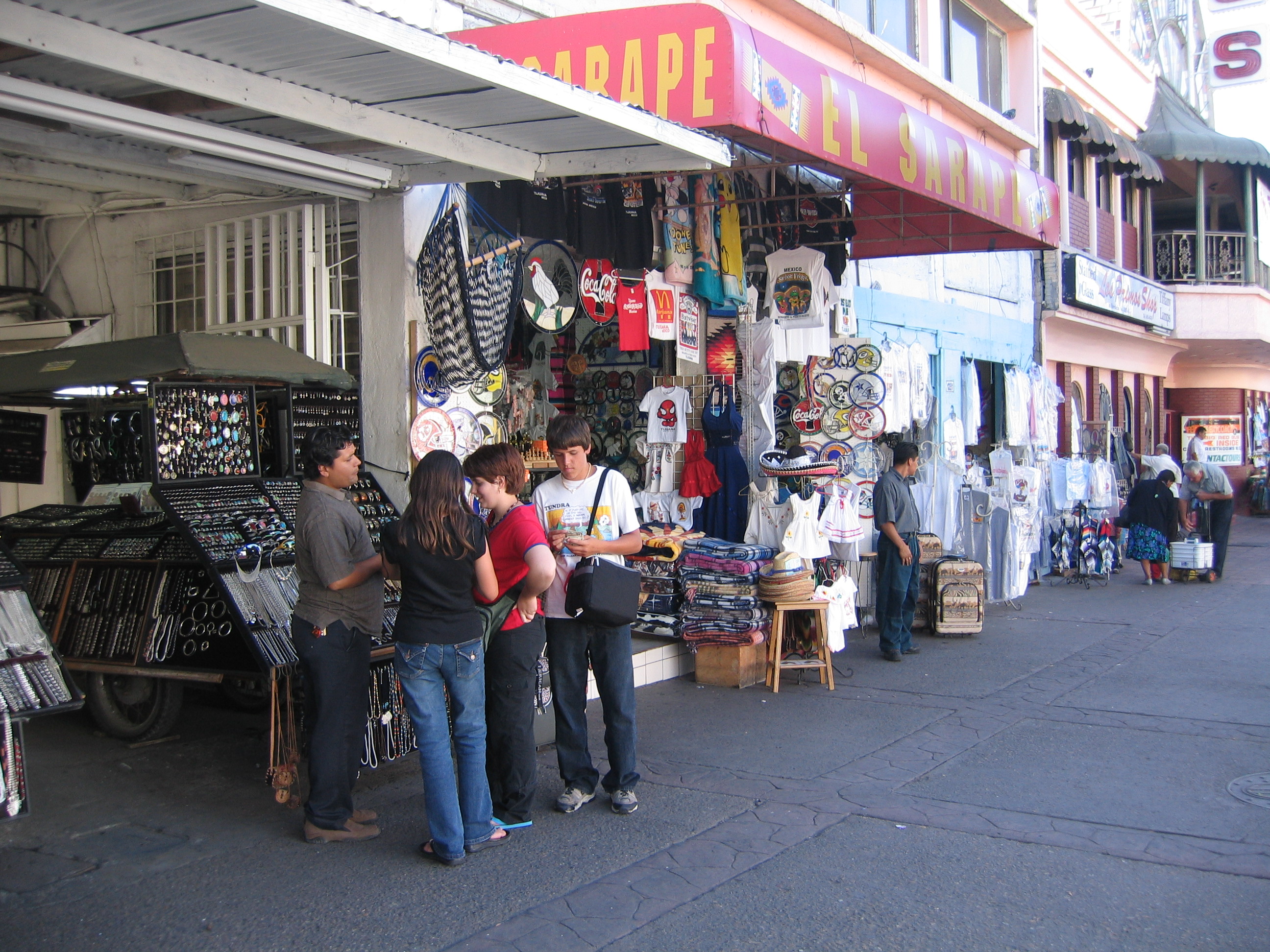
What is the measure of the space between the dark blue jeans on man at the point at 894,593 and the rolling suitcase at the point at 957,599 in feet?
3.02

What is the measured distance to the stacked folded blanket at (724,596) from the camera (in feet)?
→ 25.8

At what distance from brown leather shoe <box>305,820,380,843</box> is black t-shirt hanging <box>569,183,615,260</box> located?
188 inches

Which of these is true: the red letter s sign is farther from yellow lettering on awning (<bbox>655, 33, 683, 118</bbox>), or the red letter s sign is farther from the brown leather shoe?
the brown leather shoe

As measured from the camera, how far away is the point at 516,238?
7562 millimetres

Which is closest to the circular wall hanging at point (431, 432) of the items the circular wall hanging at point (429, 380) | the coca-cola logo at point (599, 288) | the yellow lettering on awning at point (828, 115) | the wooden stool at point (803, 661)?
the circular wall hanging at point (429, 380)

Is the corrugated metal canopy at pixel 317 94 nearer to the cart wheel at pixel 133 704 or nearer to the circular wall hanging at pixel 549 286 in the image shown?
the circular wall hanging at pixel 549 286

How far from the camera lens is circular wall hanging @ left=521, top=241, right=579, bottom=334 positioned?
7.87 meters

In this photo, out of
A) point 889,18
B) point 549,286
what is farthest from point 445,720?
point 889,18

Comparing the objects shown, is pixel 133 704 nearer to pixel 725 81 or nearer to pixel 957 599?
pixel 725 81

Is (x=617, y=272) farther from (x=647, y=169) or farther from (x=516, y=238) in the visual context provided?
(x=647, y=169)

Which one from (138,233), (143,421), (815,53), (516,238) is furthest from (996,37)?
(143,421)

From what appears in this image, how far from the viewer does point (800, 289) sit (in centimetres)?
974

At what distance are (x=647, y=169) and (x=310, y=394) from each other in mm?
2537

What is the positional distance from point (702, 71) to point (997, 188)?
4.32 m
